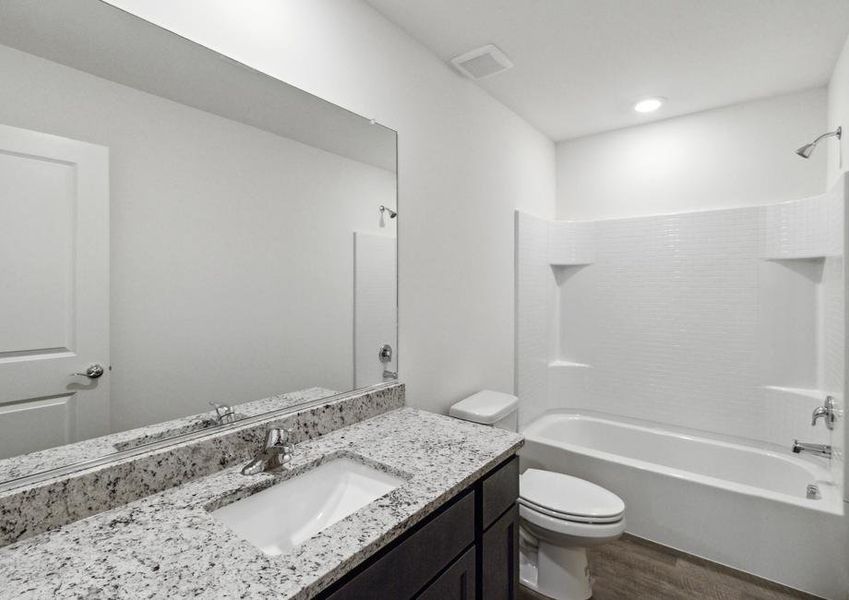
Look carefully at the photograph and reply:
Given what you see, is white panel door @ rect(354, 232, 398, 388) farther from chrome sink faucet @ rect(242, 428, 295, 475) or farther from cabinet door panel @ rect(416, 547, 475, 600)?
cabinet door panel @ rect(416, 547, 475, 600)

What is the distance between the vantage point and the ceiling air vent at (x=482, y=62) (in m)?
1.99

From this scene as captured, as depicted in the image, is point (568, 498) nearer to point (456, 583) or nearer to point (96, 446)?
point (456, 583)

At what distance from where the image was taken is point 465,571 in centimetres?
118

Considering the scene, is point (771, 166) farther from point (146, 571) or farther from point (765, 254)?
point (146, 571)

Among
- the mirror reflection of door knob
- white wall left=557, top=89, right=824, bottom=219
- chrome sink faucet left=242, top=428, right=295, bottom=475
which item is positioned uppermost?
white wall left=557, top=89, right=824, bottom=219

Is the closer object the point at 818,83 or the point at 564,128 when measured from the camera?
the point at 818,83

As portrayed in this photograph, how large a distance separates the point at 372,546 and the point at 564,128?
3.02 m

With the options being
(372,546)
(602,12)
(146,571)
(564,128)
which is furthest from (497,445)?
(564,128)

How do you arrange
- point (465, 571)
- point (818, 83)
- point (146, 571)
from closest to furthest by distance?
point (146, 571), point (465, 571), point (818, 83)

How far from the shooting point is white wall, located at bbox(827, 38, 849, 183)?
1.91m

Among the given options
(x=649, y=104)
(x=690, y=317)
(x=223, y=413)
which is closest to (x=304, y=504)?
(x=223, y=413)

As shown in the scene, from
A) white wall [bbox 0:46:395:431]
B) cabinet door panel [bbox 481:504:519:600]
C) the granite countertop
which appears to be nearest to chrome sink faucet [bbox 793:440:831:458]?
cabinet door panel [bbox 481:504:519:600]

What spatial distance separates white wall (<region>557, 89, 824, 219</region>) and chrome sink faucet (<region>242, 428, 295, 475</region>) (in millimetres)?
2830

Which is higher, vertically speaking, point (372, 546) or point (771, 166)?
point (771, 166)
